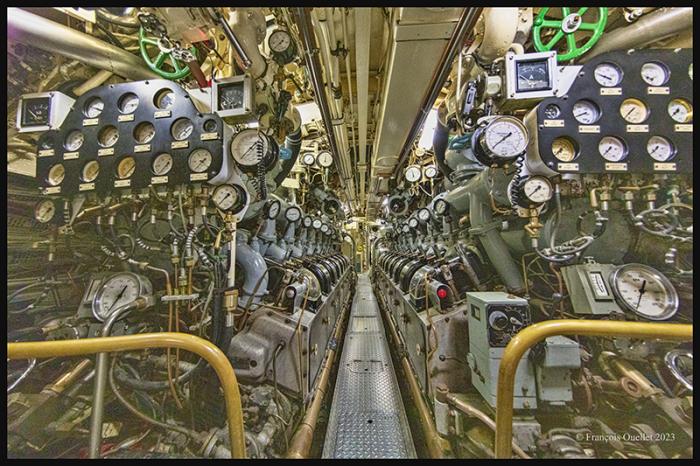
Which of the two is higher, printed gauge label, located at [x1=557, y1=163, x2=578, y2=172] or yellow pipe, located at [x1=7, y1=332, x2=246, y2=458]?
printed gauge label, located at [x1=557, y1=163, x2=578, y2=172]

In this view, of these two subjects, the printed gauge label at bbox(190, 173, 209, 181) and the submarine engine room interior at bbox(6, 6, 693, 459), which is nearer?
the submarine engine room interior at bbox(6, 6, 693, 459)

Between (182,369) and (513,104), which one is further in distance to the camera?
(513,104)

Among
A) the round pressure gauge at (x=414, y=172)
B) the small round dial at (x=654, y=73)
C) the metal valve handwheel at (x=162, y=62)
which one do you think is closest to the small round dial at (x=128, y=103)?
the metal valve handwheel at (x=162, y=62)

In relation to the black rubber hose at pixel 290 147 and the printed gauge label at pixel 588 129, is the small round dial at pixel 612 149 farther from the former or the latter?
the black rubber hose at pixel 290 147

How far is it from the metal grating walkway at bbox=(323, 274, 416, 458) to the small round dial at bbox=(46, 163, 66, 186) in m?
3.28

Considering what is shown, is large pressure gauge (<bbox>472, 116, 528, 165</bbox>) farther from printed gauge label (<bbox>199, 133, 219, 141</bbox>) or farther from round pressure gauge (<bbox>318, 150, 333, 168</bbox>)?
round pressure gauge (<bbox>318, 150, 333, 168</bbox>)

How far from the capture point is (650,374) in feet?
4.81

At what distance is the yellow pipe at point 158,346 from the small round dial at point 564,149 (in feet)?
8.07

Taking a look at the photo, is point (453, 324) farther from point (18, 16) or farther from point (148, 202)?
point (18, 16)

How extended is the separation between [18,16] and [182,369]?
9.34ft

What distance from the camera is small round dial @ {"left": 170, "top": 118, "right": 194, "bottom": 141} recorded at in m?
1.95

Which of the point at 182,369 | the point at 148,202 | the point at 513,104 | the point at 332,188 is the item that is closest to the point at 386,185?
the point at 332,188

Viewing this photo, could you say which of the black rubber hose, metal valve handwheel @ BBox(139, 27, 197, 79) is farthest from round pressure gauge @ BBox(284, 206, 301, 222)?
metal valve handwheel @ BBox(139, 27, 197, 79)

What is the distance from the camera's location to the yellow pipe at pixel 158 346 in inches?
35.5
